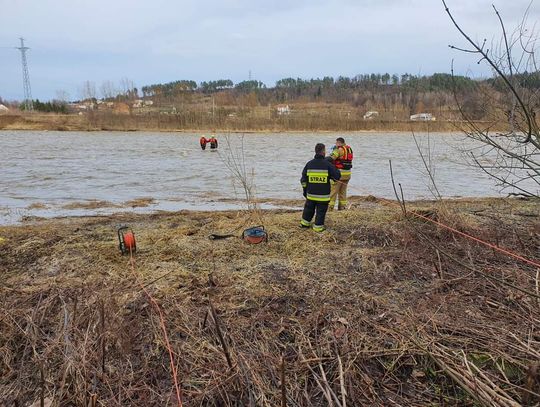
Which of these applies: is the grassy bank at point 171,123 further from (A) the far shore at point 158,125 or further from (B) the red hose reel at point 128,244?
(B) the red hose reel at point 128,244

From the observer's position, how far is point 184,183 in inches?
685

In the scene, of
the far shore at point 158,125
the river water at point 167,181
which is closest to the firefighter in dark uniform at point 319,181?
the river water at point 167,181

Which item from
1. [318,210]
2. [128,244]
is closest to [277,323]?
[128,244]

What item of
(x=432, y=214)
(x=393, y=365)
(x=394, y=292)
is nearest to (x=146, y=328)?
(x=393, y=365)

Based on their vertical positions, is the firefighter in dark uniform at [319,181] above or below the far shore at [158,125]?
below

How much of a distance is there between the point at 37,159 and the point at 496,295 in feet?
85.6

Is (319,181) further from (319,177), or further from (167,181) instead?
(167,181)

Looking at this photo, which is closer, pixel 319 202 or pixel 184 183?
pixel 319 202

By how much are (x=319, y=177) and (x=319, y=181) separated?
82 mm

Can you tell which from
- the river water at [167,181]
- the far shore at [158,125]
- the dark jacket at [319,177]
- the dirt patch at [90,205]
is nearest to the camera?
the dark jacket at [319,177]

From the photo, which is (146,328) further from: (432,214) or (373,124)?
(373,124)

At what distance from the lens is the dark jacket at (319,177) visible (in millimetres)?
7539

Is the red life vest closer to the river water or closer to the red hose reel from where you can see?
the river water

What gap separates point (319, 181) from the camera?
7.63 m
